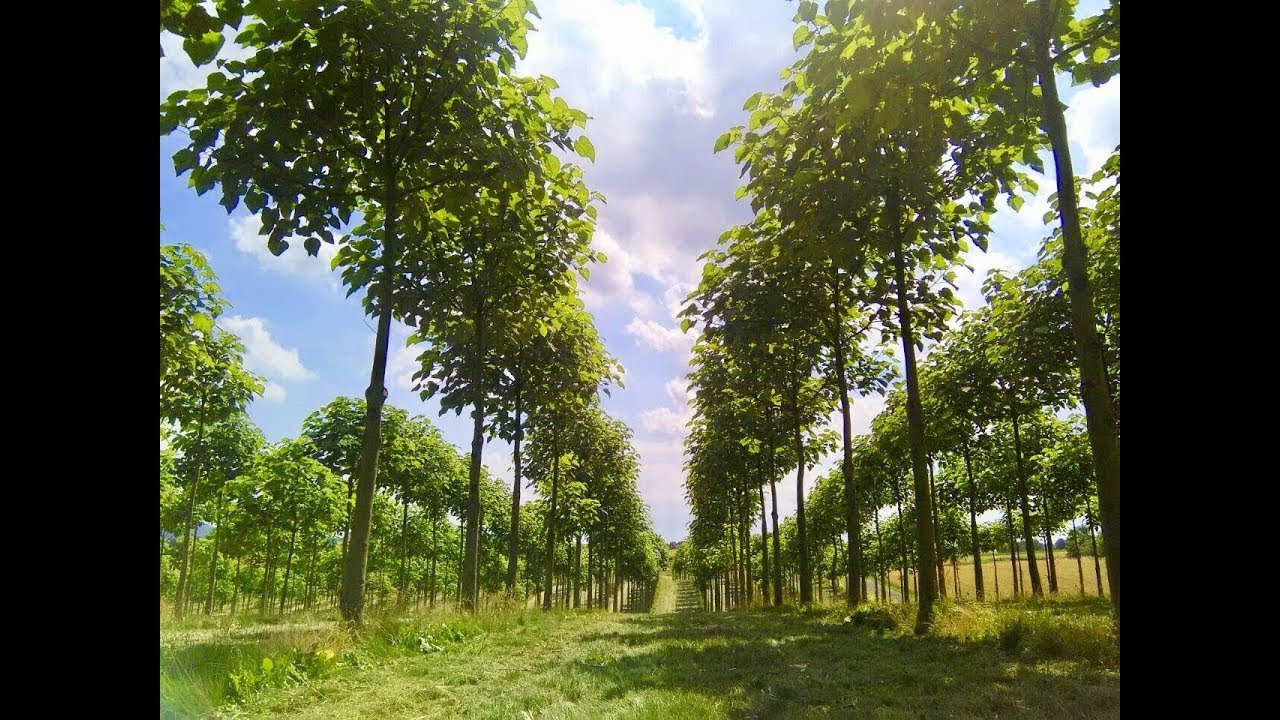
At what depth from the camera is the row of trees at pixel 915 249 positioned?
6.09 meters

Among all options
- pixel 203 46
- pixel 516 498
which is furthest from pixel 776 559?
pixel 203 46

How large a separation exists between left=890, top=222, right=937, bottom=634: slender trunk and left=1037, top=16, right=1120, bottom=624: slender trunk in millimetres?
4239

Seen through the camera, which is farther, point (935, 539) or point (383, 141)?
point (935, 539)

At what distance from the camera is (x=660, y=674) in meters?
6.66

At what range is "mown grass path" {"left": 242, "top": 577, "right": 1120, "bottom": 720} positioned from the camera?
4.90 m

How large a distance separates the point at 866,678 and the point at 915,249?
331 inches

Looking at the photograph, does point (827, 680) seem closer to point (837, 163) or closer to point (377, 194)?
point (837, 163)

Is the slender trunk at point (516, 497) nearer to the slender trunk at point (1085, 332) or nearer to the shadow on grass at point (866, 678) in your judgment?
the shadow on grass at point (866, 678)

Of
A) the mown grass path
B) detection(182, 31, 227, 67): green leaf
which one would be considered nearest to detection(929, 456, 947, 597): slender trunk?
the mown grass path

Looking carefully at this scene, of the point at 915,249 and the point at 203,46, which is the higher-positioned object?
the point at 915,249

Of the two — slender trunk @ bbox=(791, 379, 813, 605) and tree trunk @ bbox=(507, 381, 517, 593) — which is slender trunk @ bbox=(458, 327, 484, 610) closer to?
tree trunk @ bbox=(507, 381, 517, 593)

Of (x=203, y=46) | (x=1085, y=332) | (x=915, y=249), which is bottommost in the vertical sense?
(x=1085, y=332)

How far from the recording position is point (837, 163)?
9719 mm

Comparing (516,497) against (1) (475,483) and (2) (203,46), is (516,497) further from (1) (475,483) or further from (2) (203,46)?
(2) (203,46)
